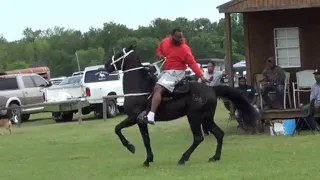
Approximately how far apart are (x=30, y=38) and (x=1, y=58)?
146 feet

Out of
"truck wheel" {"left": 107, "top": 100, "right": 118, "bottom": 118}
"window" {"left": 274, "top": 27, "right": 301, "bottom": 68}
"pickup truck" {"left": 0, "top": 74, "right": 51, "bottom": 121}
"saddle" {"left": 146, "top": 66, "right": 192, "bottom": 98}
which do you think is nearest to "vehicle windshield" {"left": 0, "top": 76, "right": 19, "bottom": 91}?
"pickup truck" {"left": 0, "top": 74, "right": 51, "bottom": 121}

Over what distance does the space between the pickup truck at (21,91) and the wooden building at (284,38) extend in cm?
960

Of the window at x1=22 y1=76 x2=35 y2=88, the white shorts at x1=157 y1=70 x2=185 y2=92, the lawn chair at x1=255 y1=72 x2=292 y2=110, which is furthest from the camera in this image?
the window at x1=22 y1=76 x2=35 y2=88

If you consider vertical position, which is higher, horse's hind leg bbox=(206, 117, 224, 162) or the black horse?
the black horse

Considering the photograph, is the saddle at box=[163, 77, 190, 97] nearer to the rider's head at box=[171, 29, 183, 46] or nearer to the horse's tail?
the rider's head at box=[171, 29, 183, 46]

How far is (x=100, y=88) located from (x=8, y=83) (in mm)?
3798

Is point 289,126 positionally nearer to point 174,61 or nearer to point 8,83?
point 174,61

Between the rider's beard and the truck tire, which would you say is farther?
the truck tire

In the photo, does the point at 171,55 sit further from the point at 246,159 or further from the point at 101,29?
the point at 101,29

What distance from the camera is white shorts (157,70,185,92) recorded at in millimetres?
12094

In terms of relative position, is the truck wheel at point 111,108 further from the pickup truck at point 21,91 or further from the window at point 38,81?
the window at point 38,81

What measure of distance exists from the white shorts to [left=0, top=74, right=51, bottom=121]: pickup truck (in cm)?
1482

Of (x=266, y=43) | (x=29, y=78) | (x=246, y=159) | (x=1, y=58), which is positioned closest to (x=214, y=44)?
(x=1, y=58)

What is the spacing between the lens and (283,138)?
1617cm
